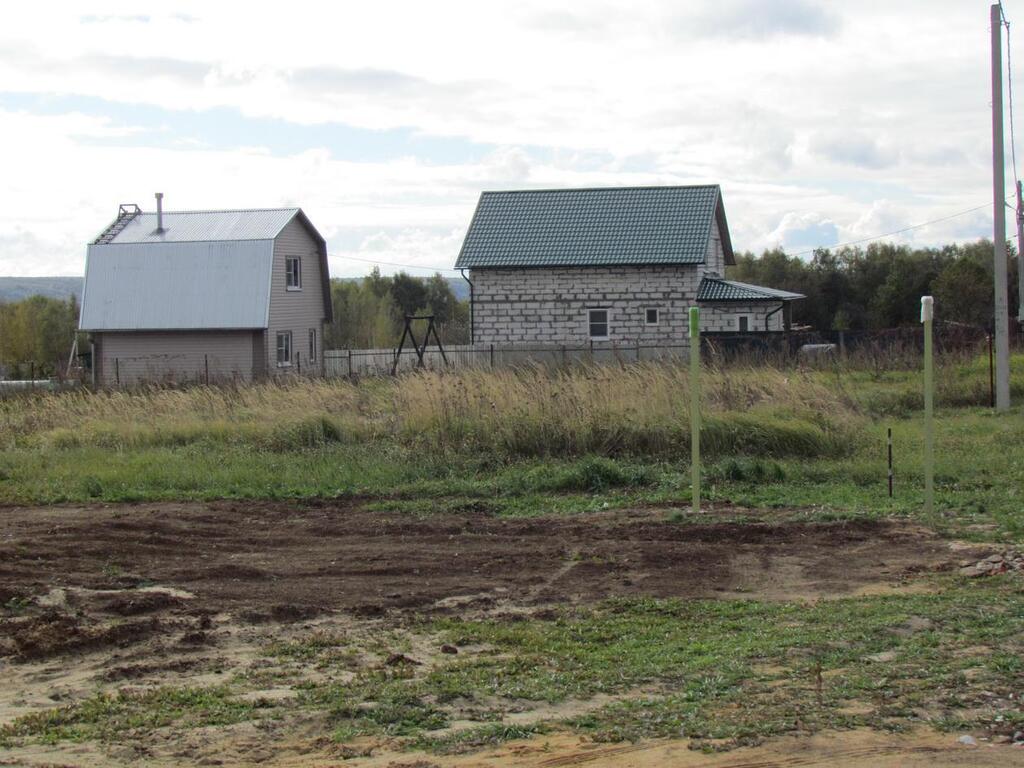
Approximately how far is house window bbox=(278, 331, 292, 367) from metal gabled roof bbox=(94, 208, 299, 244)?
389 centimetres

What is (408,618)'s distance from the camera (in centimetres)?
838

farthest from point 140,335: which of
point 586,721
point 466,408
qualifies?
point 586,721

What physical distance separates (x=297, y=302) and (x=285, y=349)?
79.1 inches

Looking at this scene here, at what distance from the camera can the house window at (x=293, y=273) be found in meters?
43.5

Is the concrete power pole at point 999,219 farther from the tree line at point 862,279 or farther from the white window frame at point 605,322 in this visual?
the tree line at point 862,279

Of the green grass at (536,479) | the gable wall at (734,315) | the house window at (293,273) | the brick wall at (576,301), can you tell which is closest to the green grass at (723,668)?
the green grass at (536,479)

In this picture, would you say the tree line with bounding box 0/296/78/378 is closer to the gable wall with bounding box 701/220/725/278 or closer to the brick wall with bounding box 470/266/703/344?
the brick wall with bounding box 470/266/703/344

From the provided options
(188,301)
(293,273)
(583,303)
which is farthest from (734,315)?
(188,301)

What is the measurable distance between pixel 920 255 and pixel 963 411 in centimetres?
4130

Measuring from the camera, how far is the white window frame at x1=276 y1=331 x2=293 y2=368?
42981 mm

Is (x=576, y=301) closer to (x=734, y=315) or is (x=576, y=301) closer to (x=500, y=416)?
(x=734, y=315)

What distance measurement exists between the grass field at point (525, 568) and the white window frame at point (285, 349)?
844 inches

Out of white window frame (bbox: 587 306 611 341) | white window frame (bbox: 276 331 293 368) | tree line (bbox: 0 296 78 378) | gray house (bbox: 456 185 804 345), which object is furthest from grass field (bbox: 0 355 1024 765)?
tree line (bbox: 0 296 78 378)

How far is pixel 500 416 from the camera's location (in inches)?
671
